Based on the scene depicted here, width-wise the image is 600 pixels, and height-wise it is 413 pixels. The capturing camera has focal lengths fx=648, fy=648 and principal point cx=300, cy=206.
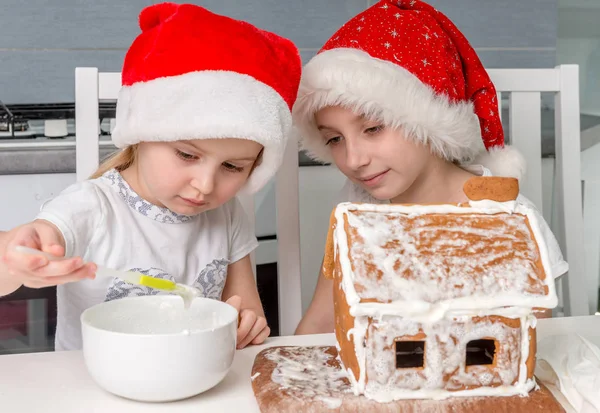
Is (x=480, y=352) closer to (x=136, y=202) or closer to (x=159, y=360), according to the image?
(x=159, y=360)

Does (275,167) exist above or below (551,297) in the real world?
above

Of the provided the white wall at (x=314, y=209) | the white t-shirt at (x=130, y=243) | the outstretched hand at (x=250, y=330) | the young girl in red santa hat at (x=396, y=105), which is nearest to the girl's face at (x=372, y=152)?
the young girl in red santa hat at (x=396, y=105)

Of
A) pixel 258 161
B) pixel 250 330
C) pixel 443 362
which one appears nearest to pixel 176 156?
pixel 258 161

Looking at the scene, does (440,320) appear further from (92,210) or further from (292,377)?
(92,210)

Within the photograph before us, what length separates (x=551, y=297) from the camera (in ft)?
2.05

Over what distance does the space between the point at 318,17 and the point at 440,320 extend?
1.64 meters

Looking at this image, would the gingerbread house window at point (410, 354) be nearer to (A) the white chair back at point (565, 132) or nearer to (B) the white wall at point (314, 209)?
(A) the white chair back at point (565, 132)

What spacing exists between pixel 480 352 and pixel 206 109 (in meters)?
0.46

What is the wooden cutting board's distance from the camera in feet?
1.99

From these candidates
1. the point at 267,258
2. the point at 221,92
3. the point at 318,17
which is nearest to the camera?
the point at 221,92

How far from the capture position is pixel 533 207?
1.17 metres

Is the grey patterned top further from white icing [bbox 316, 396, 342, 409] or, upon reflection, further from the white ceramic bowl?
white icing [bbox 316, 396, 342, 409]

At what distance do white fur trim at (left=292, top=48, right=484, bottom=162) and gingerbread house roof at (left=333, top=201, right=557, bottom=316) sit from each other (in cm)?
43

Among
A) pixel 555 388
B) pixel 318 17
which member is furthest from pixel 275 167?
pixel 318 17
